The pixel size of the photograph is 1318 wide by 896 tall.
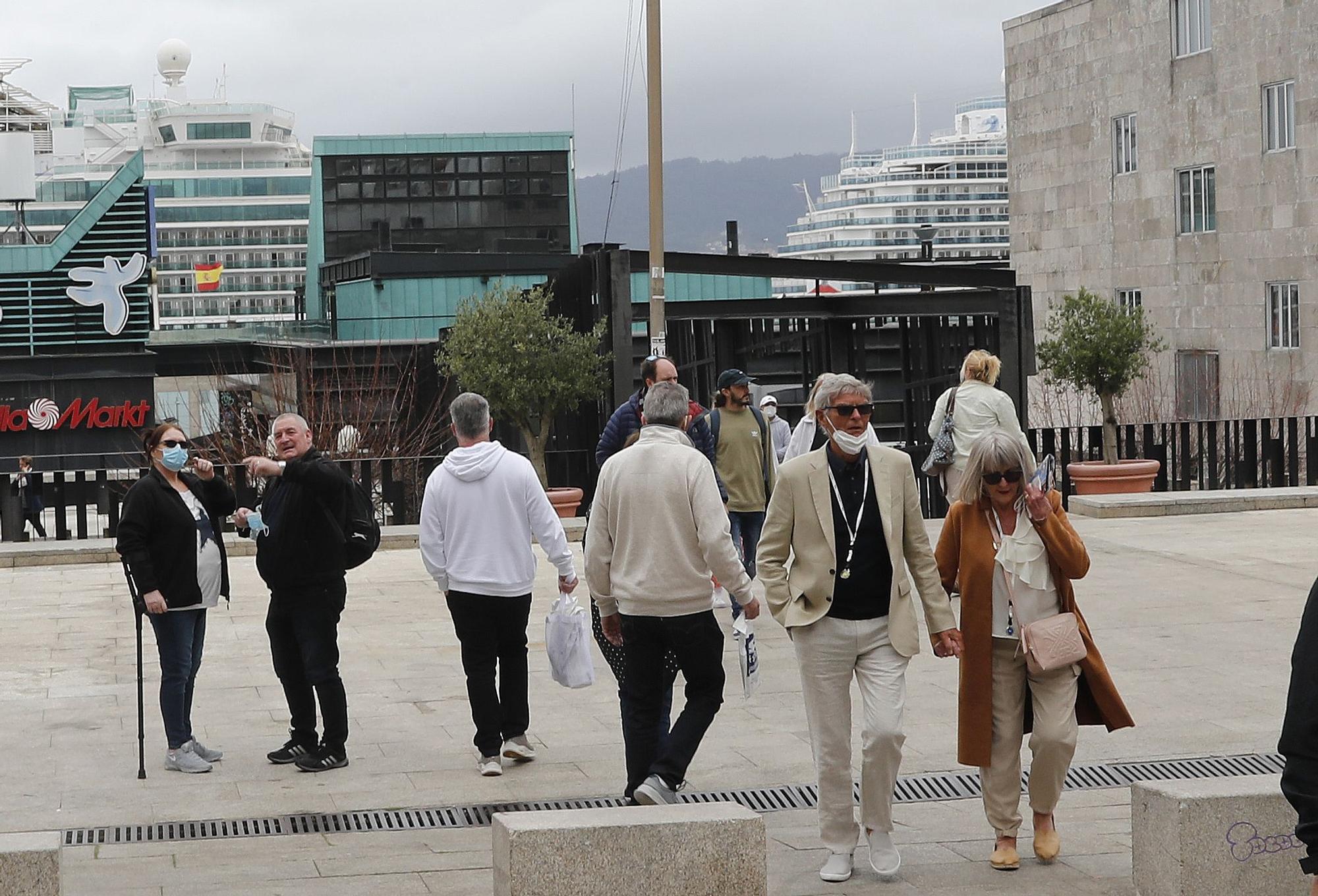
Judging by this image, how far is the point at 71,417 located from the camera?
145 ft

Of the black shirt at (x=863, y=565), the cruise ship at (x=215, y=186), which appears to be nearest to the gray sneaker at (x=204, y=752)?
the black shirt at (x=863, y=565)

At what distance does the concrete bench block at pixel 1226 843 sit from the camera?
5.30 meters

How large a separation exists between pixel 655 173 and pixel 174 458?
1127 centimetres

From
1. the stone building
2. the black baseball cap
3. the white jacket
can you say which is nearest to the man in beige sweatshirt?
the black baseball cap

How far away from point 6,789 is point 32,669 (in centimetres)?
342

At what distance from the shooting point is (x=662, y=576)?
6512 mm

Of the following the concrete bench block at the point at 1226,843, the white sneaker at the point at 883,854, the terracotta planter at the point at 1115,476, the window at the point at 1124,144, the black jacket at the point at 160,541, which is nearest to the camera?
the concrete bench block at the point at 1226,843

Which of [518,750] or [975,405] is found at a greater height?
[975,405]

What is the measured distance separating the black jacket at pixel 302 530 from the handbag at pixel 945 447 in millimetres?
5572

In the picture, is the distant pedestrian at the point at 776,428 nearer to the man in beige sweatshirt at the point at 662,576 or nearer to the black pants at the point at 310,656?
the black pants at the point at 310,656

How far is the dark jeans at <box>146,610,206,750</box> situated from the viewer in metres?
8.01

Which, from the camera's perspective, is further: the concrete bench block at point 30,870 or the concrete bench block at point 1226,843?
the concrete bench block at point 1226,843

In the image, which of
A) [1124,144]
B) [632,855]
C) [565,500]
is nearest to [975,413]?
[632,855]

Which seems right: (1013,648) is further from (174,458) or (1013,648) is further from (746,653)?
(174,458)
